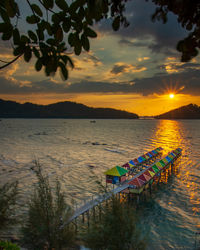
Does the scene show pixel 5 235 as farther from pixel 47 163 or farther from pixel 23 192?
pixel 47 163

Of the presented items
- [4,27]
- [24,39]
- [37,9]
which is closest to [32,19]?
[37,9]

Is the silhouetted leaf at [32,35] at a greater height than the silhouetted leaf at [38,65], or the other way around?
the silhouetted leaf at [32,35]

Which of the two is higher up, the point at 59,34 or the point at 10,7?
the point at 10,7

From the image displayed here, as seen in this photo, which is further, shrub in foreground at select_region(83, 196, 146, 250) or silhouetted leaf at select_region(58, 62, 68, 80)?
shrub in foreground at select_region(83, 196, 146, 250)

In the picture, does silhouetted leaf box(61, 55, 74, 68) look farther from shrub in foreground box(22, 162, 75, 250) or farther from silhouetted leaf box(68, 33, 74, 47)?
shrub in foreground box(22, 162, 75, 250)

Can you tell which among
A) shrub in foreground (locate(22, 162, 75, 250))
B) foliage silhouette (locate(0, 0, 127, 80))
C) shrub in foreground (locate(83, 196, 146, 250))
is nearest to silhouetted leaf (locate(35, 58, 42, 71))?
foliage silhouette (locate(0, 0, 127, 80))

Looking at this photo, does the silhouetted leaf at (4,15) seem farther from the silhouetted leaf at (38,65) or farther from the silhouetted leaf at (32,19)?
the silhouetted leaf at (38,65)

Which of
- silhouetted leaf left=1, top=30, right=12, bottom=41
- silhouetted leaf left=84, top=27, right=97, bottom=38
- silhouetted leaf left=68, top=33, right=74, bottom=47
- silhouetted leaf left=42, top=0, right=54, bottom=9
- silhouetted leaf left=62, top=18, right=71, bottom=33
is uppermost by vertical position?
silhouetted leaf left=42, top=0, right=54, bottom=9

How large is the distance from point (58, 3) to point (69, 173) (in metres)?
35.5

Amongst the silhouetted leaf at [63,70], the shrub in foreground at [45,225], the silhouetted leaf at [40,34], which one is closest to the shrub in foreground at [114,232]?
the shrub in foreground at [45,225]

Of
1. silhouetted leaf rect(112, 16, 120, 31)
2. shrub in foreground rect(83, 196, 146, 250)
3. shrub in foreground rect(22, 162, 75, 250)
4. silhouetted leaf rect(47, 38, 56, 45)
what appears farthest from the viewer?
shrub in foreground rect(22, 162, 75, 250)

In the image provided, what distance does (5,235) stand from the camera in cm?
1728

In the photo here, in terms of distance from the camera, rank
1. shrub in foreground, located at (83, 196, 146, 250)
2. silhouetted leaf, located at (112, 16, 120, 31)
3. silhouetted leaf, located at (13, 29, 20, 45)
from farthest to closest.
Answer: shrub in foreground, located at (83, 196, 146, 250) → silhouetted leaf, located at (112, 16, 120, 31) → silhouetted leaf, located at (13, 29, 20, 45)

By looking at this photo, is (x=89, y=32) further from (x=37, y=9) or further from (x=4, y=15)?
(x=4, y=15)
